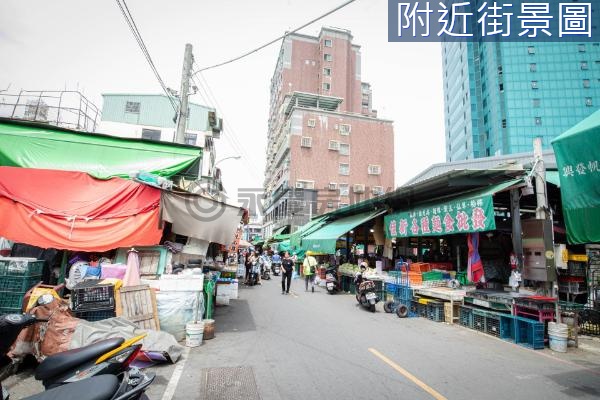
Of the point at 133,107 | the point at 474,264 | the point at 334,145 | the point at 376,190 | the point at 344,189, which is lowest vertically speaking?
the point at 474,264

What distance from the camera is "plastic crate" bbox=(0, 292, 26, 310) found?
224 inches

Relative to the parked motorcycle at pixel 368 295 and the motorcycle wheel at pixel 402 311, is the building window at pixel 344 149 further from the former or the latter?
the motorcycle wheel at pixel 402 311

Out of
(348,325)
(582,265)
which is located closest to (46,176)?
(348,325)

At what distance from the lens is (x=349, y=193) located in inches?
1869

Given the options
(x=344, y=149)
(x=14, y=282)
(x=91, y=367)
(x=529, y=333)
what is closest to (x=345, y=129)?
(x=344, y=149)

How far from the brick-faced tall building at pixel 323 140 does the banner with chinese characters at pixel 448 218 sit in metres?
29.6

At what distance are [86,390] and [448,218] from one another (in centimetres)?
1043

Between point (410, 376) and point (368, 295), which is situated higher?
point (368, 295)

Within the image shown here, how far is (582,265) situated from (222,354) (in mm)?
11887

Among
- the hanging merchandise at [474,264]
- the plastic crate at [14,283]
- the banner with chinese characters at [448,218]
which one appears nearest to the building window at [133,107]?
the banner with chinese characters at [448,218]

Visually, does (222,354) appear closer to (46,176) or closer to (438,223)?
(46,176)

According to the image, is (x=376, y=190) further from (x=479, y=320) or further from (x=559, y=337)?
(x=559, y=337)

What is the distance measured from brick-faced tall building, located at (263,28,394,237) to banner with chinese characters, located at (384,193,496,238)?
29590 millimetres

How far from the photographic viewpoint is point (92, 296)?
6043 millimetres
